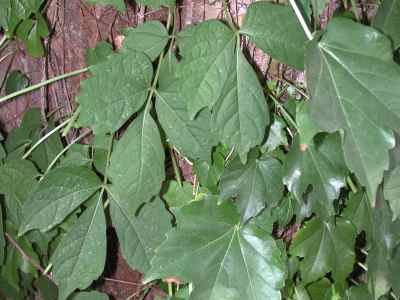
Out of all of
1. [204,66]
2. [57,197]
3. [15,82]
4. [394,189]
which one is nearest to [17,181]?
[57,197]

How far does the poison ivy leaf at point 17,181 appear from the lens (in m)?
1.13

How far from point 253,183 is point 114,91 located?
0.31m

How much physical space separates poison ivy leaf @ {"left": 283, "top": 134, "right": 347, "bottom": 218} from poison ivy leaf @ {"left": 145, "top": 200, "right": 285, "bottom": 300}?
0.14 metres

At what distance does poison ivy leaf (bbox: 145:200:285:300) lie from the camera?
96 cm

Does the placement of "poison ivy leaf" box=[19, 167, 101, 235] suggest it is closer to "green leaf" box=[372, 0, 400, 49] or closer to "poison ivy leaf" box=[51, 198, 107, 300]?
"poison ivy leaf" box=[51, 198, 107, 300]

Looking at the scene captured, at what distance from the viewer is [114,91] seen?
0.87 meters

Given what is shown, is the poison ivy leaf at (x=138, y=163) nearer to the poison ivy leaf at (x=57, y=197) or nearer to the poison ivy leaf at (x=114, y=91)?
the poison ivy leaf at (x=114, y=91)

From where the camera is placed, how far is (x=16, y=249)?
4.09ft

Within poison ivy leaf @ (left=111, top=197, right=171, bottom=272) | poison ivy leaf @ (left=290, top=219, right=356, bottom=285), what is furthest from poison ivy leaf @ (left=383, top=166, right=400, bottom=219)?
poison ivy leaf @ (left=111, top=197, right=171, bottom=272)

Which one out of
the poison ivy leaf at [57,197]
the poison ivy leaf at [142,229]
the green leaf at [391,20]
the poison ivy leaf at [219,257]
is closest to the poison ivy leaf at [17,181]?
the poison ivy leaf at [57,197]

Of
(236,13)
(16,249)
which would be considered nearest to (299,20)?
(236,13)

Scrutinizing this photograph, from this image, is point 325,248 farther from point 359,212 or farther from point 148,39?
point 148,39

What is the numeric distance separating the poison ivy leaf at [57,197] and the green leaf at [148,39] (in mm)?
268

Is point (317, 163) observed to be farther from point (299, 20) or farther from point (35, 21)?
point (35, 21)
